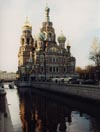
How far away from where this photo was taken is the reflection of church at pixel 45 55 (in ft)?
243

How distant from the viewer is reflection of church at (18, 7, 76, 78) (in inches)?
2916

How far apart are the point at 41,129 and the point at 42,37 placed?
2493 inches

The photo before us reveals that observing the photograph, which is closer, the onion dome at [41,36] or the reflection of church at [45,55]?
the reflection of church at [45,55]

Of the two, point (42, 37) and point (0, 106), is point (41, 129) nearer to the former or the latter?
point (0, 106)

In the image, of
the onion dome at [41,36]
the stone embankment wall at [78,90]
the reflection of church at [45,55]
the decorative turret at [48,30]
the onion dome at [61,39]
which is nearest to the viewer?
the stone embankment wall at [78,90]

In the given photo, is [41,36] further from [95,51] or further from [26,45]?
[95,51]

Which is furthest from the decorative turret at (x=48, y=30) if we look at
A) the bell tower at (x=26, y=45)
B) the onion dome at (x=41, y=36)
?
the bell tower at (x=26, y=45)

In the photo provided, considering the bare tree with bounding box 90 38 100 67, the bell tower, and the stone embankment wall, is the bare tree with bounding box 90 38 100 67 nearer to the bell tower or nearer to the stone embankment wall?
the stone embankment wall

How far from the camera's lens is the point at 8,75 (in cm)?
10625

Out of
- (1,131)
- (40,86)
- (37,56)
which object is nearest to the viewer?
(1,131)

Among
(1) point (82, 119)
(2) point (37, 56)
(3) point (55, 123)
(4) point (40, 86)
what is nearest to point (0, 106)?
(3) point (55, 123)

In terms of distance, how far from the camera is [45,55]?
73.8m

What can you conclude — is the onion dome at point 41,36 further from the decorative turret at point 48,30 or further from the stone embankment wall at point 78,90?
the stone embankment wall at point 78,90

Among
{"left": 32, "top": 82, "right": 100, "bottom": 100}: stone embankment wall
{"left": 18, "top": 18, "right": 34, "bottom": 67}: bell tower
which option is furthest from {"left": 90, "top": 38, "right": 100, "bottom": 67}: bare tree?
{"left": 18, "top": 18, "right": 34, "bottom": 67}: bell tower
